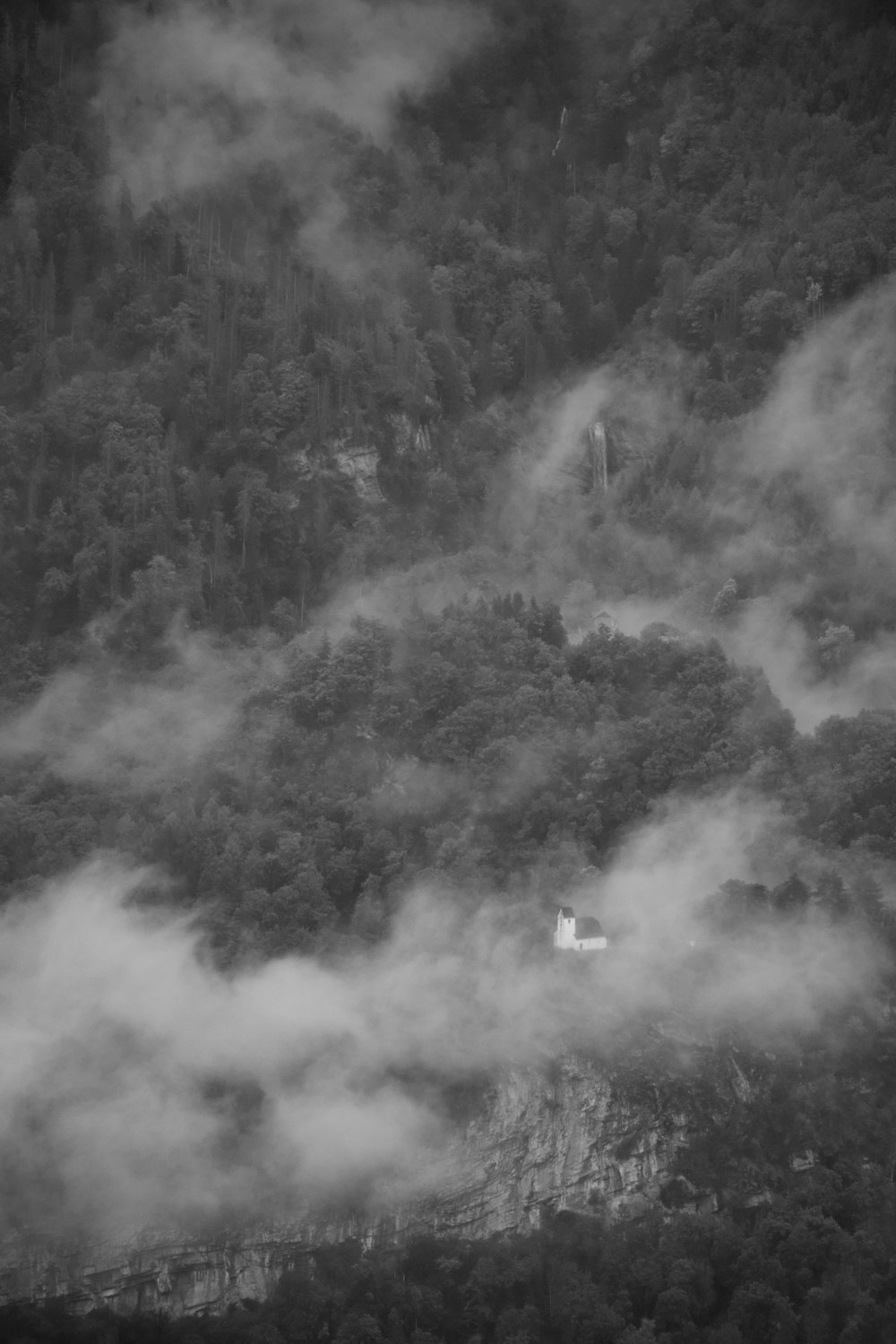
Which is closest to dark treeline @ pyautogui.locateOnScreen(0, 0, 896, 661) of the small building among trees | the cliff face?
the small building among trees

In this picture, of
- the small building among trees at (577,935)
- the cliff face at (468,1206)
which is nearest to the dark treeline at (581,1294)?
the cliff face at (468,1206)

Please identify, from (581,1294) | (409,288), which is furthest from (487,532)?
(581,1294)

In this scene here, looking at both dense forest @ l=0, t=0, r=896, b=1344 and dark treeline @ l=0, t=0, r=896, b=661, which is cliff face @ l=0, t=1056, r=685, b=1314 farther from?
dark treeline @ l=0, t=0, r=896, b=661

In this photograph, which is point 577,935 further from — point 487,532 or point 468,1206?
point 487,532

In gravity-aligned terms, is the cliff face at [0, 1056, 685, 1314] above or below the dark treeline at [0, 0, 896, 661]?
below

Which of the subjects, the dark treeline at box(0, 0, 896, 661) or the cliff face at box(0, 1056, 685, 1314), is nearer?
the cliff face at box(0, 1056, 685, 1314)

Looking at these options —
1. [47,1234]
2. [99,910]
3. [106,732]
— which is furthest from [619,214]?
[47,1234]

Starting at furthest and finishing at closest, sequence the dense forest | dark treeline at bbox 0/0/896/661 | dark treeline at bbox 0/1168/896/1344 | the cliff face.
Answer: dark treeline at bbox 0/0/896/661 < the dense forest < the cliff face < dark treeline at bbox 0/1168/896/1344
